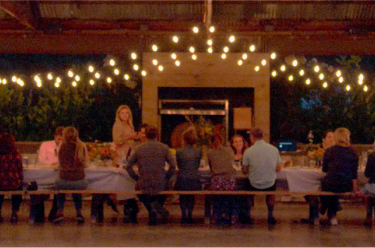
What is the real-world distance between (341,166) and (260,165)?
1.00m

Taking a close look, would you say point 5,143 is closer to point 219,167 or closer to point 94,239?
point 94,239

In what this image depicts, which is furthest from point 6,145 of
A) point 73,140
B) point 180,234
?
point 180,234

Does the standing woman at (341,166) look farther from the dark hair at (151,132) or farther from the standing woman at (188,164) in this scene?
the dark hair at (151,132)

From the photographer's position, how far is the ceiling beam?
10.2m

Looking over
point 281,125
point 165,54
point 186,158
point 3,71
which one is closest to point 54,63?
point 3,71

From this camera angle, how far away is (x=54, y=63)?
48.5 feet

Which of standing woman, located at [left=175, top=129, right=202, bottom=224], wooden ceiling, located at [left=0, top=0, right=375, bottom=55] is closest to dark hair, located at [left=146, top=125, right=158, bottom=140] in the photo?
standing woman, located at [left=175, top=129, right=202, bottom=224]

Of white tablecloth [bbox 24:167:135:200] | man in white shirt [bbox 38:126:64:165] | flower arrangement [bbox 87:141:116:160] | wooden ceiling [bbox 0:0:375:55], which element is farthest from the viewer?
wooden ceiling [bbox 0:0:375:55]

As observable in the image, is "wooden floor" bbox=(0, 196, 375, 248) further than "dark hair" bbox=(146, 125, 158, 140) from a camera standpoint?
No

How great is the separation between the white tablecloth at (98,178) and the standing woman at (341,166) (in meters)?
2.51

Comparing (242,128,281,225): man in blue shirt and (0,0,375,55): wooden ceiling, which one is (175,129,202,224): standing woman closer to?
(242,128,281,225): man in blue shirt

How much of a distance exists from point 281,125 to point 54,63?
17.5ft

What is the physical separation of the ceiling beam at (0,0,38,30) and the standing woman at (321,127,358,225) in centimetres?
543

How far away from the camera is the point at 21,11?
11.0 m
